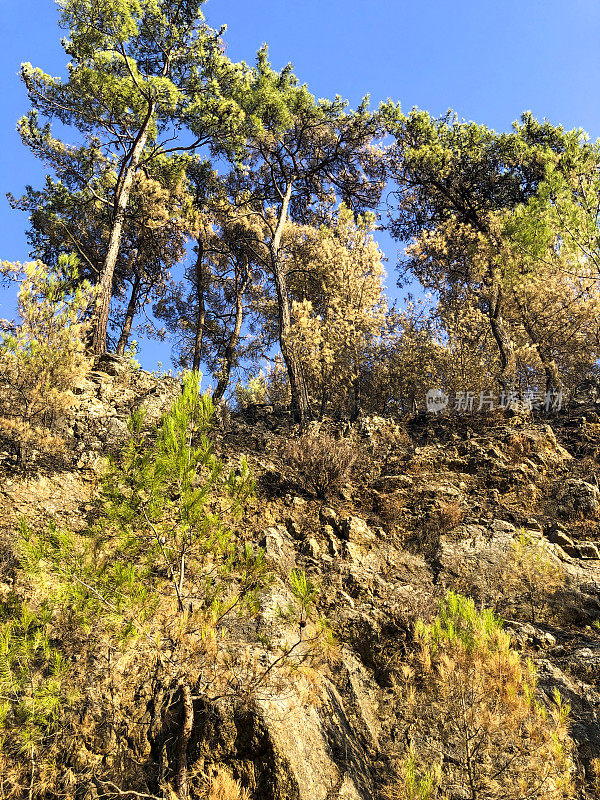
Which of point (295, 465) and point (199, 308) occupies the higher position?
point (199, 308)

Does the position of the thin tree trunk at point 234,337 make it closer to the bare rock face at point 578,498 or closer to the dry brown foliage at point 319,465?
the dry brown foliage at point 319,465

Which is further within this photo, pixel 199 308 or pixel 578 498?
pixel 199 308

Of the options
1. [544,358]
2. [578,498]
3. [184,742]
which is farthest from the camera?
[544,358]

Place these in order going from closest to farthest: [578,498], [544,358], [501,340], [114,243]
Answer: [578,498] < [114,243] < [501,340] < [544,358]

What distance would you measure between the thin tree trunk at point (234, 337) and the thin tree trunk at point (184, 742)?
37.1 ft

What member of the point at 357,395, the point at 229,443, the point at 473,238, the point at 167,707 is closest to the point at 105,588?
the point at 167,707

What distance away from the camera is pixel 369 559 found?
24.1 ft

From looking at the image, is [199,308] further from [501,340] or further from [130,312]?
[501,340]

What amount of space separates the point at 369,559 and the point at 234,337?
1051 centimetres

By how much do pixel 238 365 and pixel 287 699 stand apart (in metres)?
13.2

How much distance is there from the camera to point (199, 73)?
45.3 ft

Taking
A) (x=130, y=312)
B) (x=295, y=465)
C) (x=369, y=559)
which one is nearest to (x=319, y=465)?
(x=295, y=465)

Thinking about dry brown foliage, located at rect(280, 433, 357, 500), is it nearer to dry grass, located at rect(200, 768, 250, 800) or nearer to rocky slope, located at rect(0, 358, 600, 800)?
rocky slope, located at rect(0, 358, 600, 800)

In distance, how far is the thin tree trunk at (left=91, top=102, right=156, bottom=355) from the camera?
10969 millimetres
